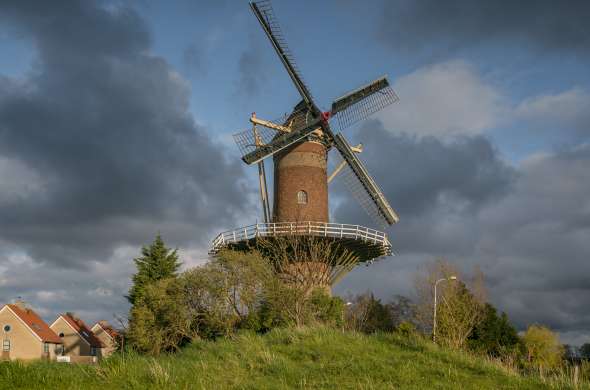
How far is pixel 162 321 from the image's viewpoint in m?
30.8

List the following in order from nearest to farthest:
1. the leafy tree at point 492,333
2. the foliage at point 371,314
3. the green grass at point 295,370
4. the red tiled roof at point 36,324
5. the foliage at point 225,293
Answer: the green grass at point 295,370
the foliage at point 225,293
the leafy tree at point 492,333
the foliage at point 371,314
the red tiled roof at point 36,324

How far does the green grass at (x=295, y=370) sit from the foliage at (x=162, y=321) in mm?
12501

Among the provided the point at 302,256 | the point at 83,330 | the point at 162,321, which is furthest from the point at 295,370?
the point at 83,330

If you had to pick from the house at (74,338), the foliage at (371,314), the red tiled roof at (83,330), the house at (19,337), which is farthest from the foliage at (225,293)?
the red tiled roof at (83,330)

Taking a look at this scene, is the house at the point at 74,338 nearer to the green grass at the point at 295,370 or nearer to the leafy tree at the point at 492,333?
the leafy tree at the point at 492,333

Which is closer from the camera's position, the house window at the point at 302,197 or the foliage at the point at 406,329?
the foliage at the point at 406,329

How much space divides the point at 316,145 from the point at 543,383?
26386 millimetres

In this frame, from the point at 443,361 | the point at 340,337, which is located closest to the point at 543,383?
the point at 443,361

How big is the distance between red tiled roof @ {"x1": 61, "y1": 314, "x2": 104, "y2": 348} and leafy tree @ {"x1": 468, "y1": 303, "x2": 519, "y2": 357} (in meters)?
46.2

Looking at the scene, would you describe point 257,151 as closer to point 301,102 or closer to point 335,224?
point 301,102

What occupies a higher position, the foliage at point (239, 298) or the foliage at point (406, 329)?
the foliage at point (239, 298)

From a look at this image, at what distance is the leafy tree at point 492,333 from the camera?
141 ft

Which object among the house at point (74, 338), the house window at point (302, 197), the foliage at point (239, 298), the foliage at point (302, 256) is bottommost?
the house at point (74, 338)

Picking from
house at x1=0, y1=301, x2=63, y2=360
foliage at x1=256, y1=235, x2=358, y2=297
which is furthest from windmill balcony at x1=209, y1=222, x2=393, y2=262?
house at x1=0, y1=301, x2=63, y2=360
